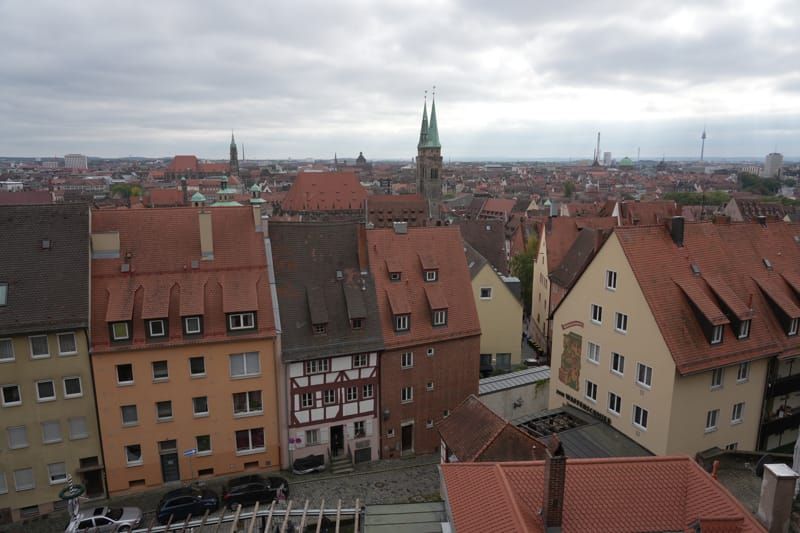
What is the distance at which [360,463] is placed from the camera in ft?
104

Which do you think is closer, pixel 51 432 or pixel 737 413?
pixel 51 432

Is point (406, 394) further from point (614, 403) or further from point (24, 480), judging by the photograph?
point (24, 480)

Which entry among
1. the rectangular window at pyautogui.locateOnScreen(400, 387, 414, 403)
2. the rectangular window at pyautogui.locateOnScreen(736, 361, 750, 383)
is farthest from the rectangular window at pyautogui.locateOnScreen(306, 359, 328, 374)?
the rectangular window at pyautogui.locateOnScreen(736, 361, 750, 383)

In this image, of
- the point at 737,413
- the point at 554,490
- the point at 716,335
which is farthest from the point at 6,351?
the point at 737,413

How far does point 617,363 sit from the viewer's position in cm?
2884

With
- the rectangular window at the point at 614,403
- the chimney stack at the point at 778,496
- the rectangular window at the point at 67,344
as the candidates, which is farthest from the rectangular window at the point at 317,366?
the chimney stack at the point at 778,496

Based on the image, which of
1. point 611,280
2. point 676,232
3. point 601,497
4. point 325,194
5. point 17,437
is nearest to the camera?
point 601,497

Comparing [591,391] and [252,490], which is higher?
[591,391]

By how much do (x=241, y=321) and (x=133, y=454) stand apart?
8.73m

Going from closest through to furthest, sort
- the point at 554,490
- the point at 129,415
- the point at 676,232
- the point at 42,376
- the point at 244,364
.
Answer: the point at 554,490
the point at 42,376
the point at 129,415
the point at 676,232
the point at 244,364

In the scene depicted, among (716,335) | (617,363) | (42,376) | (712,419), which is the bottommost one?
(712,419)

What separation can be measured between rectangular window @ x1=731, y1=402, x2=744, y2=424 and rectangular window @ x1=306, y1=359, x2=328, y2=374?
70.4ft

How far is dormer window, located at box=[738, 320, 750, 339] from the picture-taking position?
27.3m

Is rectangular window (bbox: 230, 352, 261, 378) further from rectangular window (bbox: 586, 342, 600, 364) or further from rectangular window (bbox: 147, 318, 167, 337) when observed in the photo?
rectangular window (bbox: 586, 342, 600, 364)
